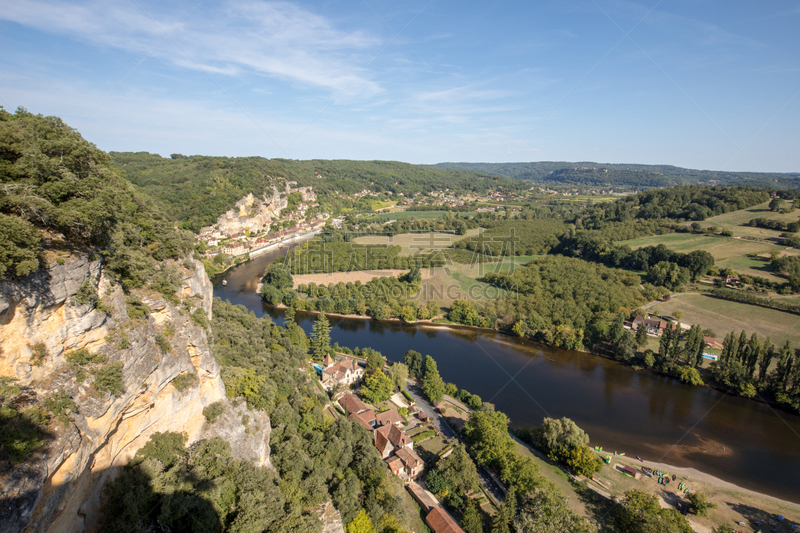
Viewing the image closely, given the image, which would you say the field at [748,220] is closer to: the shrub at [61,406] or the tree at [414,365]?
the tree at [414,365]

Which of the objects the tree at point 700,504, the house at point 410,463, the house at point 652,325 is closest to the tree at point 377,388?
the house at point 410,463

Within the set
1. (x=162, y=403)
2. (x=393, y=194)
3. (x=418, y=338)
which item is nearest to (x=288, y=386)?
(x=162, y=403)

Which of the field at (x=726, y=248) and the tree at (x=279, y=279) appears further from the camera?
the tree at (x=279, y=279)

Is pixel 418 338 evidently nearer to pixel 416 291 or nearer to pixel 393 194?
pixel 416 291

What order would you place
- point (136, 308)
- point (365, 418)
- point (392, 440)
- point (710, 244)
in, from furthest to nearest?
1. point (710, 244)
2. point (365, 418)
3. point (392, 440)
4. point (136, 308)

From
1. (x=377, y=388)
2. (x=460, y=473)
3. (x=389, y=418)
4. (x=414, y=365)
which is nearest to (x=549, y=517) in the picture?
(x=460, y=473)

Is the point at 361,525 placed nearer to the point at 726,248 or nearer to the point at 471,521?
the point at 471,521
